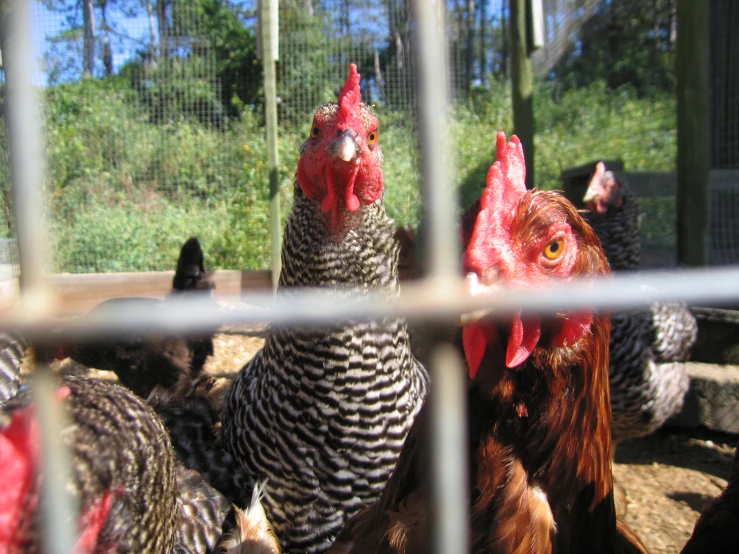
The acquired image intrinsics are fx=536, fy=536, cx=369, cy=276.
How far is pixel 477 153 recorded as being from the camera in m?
4.85

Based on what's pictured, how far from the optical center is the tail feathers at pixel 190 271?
3.89 m

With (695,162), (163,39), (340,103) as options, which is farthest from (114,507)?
(163,39)

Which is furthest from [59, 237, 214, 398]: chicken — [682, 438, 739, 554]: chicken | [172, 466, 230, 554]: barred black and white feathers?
[682, 438, 739, 554]: chicken

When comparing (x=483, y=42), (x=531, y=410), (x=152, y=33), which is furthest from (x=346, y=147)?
(x=152, y=33)

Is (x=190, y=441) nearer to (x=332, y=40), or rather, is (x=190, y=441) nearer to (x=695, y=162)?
(x=695, y=162)

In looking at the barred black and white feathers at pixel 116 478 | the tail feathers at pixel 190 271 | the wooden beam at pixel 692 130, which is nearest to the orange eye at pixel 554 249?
the barred black and white feathers at pixel 116 478

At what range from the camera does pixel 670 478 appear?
121 inches

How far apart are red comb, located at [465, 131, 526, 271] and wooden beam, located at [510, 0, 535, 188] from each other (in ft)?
7.83

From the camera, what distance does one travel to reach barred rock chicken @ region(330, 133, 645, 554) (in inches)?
43.9

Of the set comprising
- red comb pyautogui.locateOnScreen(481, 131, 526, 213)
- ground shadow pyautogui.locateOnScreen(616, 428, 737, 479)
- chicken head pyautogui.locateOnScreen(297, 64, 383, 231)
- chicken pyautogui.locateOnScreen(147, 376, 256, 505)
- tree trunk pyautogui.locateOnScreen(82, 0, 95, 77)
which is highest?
tree trunk pyautogui.locateOnScreen(82, 0, 95, 77)

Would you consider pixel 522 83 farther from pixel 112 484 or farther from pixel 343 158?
pixel 112 484

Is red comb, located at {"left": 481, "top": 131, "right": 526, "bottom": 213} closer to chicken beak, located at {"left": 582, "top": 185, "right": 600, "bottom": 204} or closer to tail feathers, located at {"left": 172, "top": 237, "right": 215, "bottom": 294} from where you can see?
chicken beak, located at {"left": 582, "top": 185, "right": 600, "bottom": 204}

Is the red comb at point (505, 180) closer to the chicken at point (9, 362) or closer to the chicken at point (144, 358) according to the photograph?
the chicken at point (9, 362)

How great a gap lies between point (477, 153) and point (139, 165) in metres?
3.59
